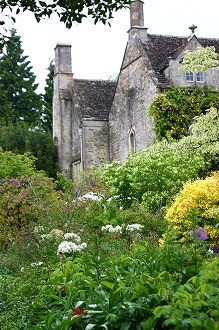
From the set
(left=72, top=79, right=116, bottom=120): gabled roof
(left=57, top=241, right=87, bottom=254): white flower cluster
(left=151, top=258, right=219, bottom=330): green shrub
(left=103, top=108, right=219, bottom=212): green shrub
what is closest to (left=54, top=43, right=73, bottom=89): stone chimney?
(left=72, top=79, right=116, bottom=120): gabled roof

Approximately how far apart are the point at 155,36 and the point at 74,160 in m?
8.99

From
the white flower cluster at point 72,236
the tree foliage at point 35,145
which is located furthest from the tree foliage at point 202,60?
the tree foliage at point 35,145

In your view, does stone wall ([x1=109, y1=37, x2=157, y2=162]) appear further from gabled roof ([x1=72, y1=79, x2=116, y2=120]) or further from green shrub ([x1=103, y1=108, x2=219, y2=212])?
green shrub ([x1=103, y1=108, x2=219, y2=212])

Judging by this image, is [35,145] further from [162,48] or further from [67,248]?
[67,248]

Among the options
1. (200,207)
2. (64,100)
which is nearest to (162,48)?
(64,100)

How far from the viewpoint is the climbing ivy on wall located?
28.2 m

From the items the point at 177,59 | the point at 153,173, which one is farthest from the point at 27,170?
the point at 177,59

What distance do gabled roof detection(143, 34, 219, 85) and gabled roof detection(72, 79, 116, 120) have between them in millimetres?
5706

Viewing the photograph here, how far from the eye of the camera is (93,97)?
126 feet

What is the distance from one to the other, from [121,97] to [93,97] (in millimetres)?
3927

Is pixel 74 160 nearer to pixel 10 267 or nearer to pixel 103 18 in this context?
pixel 10 267

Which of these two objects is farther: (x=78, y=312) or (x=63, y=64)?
(x=63, y=64)

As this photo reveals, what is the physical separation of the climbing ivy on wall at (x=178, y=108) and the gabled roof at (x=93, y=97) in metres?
8.34

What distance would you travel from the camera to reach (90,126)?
1444 inches
